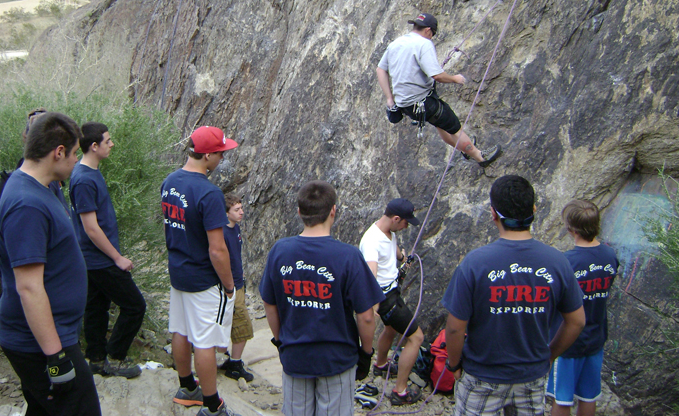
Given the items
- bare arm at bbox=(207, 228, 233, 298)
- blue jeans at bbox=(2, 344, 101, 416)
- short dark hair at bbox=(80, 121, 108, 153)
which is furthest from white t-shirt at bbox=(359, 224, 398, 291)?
blue jeans at bbox=(2, 344, 101, 416)

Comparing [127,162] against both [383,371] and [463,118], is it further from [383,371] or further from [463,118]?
[463,118]

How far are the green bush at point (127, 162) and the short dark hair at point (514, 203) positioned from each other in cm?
394

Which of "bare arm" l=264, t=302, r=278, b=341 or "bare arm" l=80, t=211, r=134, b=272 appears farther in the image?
"bare arm" l=80, t=211, r=134, b=272

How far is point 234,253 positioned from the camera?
14.6 feet

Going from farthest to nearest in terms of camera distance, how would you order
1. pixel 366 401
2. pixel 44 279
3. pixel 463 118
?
pixel 463 118 → pixel 366 401 → pixel 44 279

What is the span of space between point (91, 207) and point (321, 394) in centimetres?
218

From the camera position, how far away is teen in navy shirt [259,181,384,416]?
2.67 meters

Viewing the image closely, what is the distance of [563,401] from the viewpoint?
11.2 feet

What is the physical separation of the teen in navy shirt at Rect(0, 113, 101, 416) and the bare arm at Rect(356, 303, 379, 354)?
142 cm

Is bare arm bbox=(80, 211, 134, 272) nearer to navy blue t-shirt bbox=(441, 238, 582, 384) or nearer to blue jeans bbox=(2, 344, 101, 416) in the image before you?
blue jeans bbox=(2, 344, 101, 416)

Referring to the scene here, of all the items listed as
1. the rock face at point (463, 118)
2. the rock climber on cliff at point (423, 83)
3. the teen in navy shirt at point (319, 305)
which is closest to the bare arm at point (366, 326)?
the teen in navy shirt at point (319, 305)

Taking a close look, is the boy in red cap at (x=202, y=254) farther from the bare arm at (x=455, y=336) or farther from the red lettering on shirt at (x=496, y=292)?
the red lettering on shirt at (x=496, y=292)

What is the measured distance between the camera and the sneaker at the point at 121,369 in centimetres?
409

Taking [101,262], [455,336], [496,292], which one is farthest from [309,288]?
[101,262]
